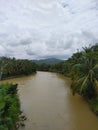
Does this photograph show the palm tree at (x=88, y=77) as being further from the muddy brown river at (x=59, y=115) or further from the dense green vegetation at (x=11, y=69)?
the dense green vegetation at (x=11, y=69)

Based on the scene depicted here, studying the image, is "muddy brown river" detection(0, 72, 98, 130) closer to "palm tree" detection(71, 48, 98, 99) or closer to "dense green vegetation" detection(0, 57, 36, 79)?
"palm tree" detection(71, 48, 98, 99)

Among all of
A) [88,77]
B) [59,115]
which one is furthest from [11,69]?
[59,115]

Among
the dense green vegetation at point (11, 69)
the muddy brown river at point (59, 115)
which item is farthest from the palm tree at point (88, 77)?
the dense green vegetation at point (11, 69)

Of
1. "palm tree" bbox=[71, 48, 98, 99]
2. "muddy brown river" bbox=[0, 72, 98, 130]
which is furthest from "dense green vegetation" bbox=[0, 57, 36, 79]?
"palm tree" bbox=[71, 48, 98, 99]

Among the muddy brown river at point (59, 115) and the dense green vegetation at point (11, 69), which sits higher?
the dense green vegetation at point (11, 69)

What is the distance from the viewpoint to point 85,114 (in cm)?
1953

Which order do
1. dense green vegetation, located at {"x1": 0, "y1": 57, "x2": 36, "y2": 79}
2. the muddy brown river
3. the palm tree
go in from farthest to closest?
dense green vegetation, located at {"x1": 0, "y1": 57, "x2": 36, "y2": 79} → the palm tree → the muddy brown river

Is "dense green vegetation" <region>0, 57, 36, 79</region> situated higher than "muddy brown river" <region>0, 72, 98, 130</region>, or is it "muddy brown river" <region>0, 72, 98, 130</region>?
"dense green vegetation" <region>0, 57, 36, 79</region>

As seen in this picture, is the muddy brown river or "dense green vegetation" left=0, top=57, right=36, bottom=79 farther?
"dense green vegetation" left=0, top=57, right=36, bottom=79

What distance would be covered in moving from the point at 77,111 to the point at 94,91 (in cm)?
352

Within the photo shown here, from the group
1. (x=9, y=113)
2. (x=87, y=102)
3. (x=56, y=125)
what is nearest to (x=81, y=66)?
(x=87, y=102)

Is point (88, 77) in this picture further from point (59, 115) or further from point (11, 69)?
point (11, 69)

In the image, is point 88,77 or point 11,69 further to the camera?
point 11,69

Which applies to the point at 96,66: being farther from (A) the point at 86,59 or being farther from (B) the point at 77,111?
(B) the point at 77,111
